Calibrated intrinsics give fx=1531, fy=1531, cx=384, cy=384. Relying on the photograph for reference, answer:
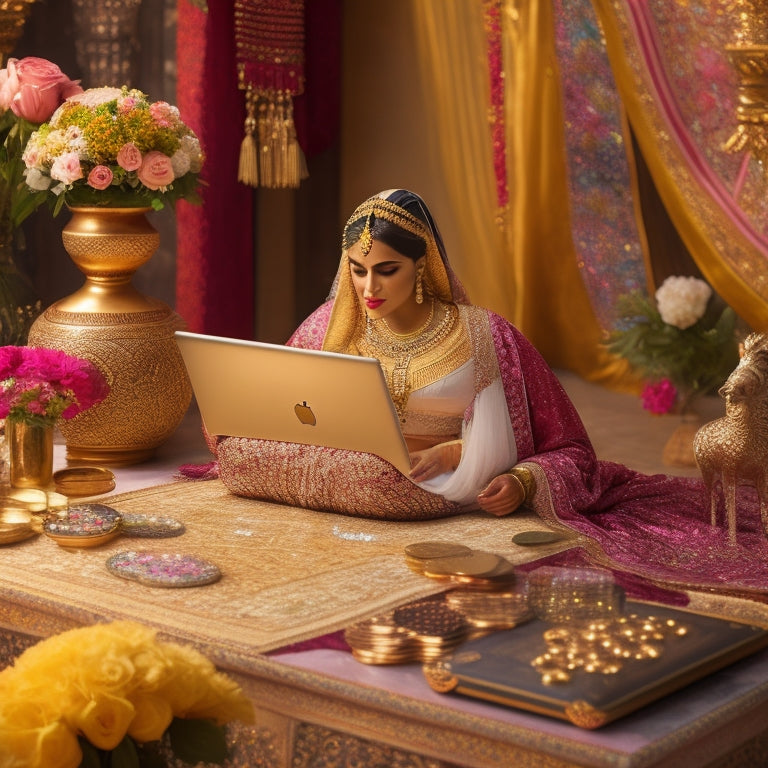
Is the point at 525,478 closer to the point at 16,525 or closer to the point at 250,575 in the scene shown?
the point at 250,575

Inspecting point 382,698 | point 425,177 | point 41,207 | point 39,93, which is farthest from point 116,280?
point 382,698

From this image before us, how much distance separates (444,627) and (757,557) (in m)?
0.89

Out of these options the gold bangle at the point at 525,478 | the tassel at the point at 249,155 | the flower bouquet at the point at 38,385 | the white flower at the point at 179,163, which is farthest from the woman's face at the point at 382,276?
the tassel at the point at 249,155

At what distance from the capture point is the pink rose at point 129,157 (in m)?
3.93

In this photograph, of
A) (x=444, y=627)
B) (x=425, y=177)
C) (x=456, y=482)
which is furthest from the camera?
(x=425, y=177)

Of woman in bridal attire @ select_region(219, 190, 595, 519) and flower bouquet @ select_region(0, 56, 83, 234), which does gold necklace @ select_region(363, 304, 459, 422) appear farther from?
flower bouquet @ select_region(0, 56, 83, 234)

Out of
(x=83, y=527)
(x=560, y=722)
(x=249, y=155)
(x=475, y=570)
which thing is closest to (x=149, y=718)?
(x=560, y=722)

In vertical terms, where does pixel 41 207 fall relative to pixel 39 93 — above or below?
below

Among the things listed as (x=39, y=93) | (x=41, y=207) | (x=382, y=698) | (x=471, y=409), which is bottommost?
(x=382, y=698)

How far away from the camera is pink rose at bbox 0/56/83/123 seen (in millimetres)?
4219

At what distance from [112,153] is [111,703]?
252cm

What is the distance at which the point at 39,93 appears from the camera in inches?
166

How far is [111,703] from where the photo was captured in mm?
1649

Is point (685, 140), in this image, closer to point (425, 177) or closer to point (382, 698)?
point (425, 177)
